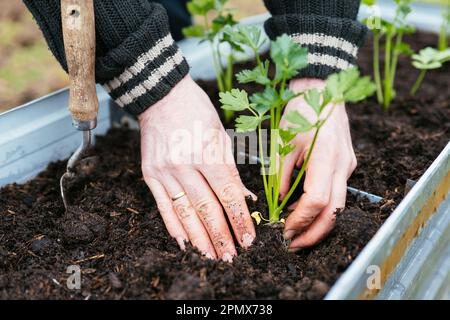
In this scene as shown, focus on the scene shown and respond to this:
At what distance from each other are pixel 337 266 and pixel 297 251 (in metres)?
0.20

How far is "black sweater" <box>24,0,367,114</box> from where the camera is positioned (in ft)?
4.01

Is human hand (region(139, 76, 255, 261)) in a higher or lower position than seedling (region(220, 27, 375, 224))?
lower

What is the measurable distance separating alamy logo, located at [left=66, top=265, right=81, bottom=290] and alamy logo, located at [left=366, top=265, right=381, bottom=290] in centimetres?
58

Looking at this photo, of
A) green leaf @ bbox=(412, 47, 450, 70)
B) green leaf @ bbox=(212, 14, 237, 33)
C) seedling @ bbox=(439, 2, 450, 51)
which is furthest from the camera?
seedling @ bbox=(439, 2, 450, 51)

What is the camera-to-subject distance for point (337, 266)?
1026 mm

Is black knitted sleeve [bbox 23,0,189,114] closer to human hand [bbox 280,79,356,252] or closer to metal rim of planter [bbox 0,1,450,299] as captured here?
metal rim of planter [bbox 0,1,450,299]

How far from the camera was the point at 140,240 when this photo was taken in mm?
1188

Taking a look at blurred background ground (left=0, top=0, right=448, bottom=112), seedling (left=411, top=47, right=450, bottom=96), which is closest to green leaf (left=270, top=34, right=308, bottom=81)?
seedling (left=411, top=47, right=450, bottom=96)

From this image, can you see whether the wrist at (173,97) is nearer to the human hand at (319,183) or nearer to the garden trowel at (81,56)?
the garden trowel at (81,56)

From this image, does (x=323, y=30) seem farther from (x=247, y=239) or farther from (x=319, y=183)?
(x=247, y=239)

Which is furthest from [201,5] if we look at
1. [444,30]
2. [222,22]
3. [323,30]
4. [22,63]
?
[22,63]
